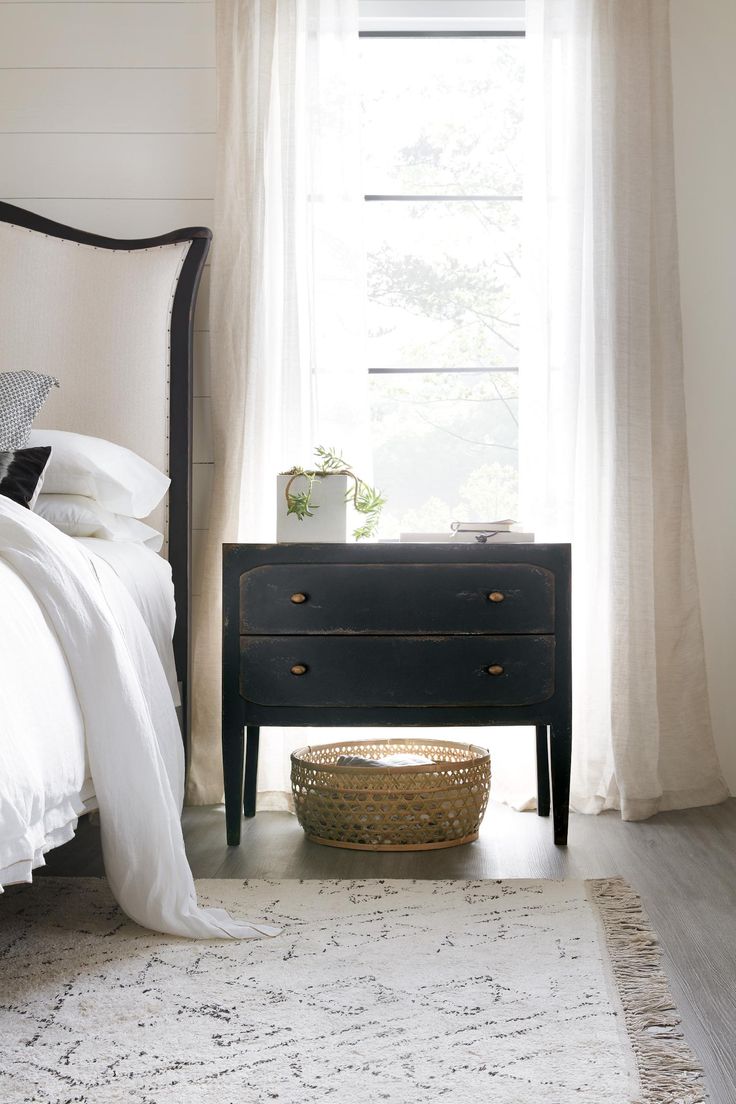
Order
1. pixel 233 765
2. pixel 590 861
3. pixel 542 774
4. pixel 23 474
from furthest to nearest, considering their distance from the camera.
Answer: pixel 542 774
pixel 233 765
pixel 590 861
pixel 23 474

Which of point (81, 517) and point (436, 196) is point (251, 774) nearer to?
point (81, 517)

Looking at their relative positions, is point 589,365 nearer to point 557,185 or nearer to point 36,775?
point 557,185

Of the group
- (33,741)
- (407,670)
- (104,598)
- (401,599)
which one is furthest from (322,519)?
(33,741)

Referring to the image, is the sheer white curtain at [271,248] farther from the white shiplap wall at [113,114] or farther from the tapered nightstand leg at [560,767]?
the tapered nightstand leg at [560,767]

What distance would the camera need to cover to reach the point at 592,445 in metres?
2.69

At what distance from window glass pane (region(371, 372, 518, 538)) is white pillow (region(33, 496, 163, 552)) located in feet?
2.62

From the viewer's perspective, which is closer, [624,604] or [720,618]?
[624,604]

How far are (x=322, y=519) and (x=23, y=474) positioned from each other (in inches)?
25.5

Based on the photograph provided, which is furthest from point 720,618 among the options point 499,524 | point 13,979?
point 13,979

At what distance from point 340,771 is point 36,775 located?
987 mm

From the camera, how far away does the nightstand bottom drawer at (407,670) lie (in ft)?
7.45

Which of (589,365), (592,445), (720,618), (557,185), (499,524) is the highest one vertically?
(557,185)

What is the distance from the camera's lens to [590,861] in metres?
2.19

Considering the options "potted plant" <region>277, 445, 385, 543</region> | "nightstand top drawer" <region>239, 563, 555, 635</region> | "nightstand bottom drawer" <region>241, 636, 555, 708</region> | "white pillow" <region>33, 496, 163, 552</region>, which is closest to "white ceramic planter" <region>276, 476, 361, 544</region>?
"potted plant" <region>277, 445, 385, 543</region>
